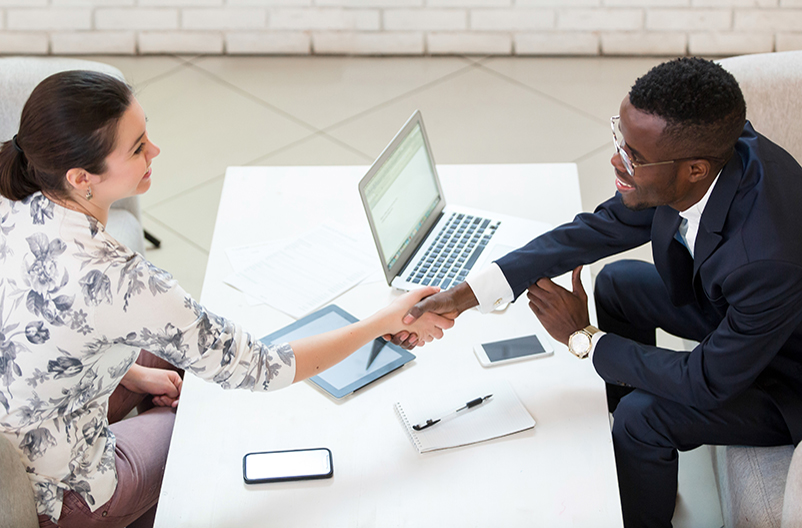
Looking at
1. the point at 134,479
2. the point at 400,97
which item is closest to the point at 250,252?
the point at 134,479

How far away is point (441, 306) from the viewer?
1.69 meters

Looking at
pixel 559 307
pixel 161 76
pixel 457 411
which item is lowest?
pixel 457 411

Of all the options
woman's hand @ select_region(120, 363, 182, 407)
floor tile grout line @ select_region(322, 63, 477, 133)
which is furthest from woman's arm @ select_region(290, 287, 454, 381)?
floor tile grout line @ select_region(322, 63, 477, 133)

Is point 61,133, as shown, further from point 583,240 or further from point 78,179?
point 583,240

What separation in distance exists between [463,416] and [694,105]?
2.28ft

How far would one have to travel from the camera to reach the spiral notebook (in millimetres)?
1425

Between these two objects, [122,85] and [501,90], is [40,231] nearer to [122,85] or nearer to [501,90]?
[122,85]

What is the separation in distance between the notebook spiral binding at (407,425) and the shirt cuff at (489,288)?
332mm

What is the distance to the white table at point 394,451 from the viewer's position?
1308mm

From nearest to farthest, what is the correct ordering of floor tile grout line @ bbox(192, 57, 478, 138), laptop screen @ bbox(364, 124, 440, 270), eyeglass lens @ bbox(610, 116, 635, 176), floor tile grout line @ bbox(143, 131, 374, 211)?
1. eyeglass lens @ bbox(610, 116, 635, 176)
2. laptop screen @ bbox(364, 124, 440, 270)
3. floor tile grout line @ bbox(143, 131, 374, 211)
4. floor tile grout line @ bbox(192, 57, 478, 138)

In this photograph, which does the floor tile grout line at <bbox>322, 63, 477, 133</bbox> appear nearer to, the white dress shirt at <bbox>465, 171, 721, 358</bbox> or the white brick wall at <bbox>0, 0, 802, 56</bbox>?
the white brick wall at <bbox>0, 0, 802, 56</bbox>

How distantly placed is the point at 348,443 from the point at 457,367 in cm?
29

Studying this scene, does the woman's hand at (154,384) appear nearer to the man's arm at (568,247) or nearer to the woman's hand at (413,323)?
the woman's hand at (413,323)

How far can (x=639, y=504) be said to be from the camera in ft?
5.67
